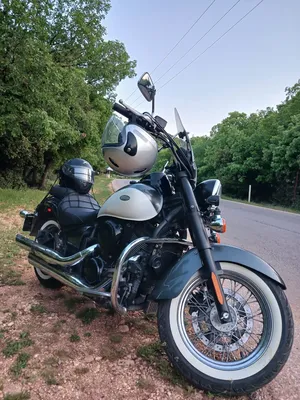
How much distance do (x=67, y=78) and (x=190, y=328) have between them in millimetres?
9171

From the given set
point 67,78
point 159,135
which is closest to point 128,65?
point 67,78

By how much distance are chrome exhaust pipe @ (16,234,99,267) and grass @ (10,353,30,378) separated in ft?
2.20

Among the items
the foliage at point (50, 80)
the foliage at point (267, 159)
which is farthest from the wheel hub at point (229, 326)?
the foliage at point (267, 159)

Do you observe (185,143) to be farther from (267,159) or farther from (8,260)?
(267,159)

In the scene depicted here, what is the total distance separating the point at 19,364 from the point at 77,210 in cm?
126

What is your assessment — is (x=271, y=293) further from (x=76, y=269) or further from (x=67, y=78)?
(x=67, y=78)

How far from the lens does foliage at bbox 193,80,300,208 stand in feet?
56.6

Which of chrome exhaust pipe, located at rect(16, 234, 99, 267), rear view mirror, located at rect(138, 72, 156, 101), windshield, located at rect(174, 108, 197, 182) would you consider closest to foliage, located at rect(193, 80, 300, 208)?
windshield, located at rect(174, 108, 197, 182)

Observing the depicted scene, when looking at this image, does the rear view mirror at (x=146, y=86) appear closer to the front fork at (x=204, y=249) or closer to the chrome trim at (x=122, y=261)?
the front fork at (x=204, y=249)

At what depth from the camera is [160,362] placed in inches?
78.5

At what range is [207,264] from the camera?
1814 millimetres

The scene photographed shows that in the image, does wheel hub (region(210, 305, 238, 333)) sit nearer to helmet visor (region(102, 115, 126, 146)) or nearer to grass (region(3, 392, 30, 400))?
grass (region(3, 392, 30, 400))

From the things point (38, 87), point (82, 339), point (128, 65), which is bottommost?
point (82, 339)

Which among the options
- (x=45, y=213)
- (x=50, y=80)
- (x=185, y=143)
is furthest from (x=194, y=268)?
(x=50, y=80)
